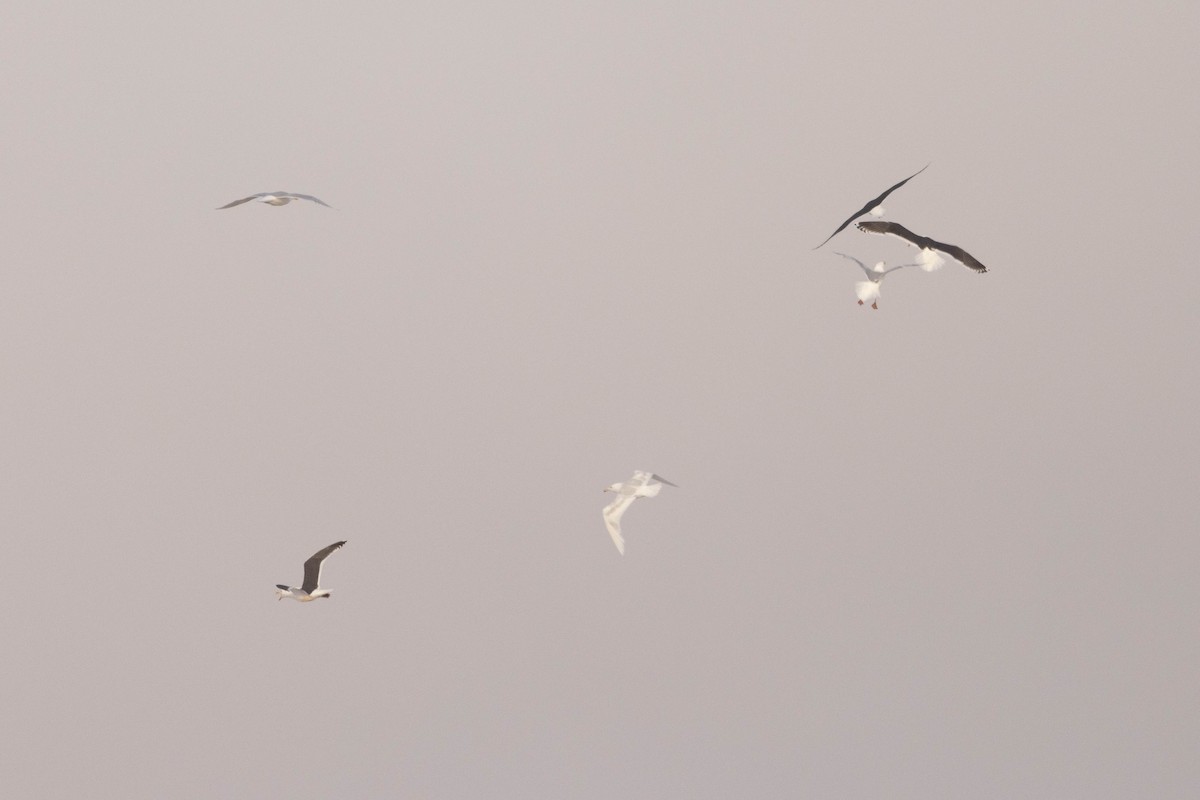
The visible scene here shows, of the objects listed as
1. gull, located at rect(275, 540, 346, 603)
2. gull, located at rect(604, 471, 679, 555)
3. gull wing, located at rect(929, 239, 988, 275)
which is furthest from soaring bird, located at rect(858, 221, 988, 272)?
gull, located at rect(275, 540, 346, 603)

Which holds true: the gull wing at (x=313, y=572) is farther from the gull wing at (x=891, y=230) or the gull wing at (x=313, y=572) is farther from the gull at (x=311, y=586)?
the gull wing at (x=891, y=230)

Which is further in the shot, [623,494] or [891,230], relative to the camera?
[623,494]

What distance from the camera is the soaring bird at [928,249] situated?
52.9ft

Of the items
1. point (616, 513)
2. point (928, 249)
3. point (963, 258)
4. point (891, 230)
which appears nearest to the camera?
point (963, 258)

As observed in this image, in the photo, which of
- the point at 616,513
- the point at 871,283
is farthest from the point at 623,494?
the point at 871,283

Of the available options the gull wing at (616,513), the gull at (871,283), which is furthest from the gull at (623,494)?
the gull at (871,283)

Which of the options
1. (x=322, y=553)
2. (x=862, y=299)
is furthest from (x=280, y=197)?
(x=862, y=299)

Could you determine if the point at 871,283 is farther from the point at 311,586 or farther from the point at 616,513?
the point at 311,586

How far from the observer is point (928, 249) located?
669 inches

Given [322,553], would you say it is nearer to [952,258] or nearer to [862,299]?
[862,299]

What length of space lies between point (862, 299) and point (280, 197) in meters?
7.94

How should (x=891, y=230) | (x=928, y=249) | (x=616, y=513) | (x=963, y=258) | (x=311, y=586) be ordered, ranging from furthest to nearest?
(x=311, y=586), (x=616, y=513), (x=891, y=230), (x=928, y=249), (x=963, y=258)

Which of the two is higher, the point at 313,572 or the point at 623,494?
the point at 623,494

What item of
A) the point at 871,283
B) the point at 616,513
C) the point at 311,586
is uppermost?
the point at 871,283
